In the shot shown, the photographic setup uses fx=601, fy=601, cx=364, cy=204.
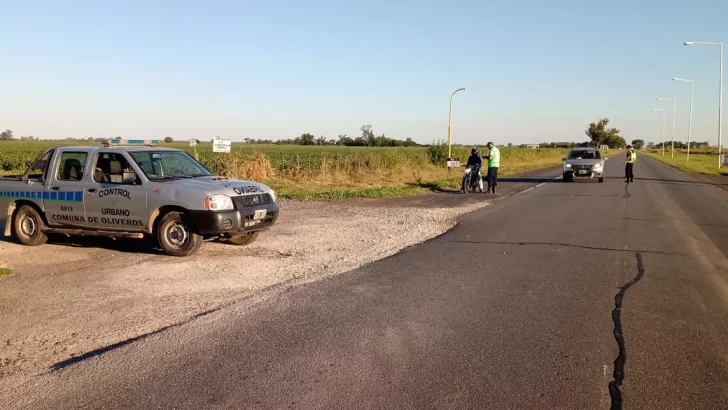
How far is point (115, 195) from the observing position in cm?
917

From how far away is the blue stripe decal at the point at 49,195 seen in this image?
950cm

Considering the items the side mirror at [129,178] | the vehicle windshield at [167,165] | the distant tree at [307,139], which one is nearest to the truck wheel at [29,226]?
the side mirror at [129,178]

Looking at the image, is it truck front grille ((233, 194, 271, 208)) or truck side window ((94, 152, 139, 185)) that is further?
truck side window ((94, 152, 139, 185))

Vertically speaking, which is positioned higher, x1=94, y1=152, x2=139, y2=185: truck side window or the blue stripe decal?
x1=94, y1=152, x2=139, y2=185: truck side window

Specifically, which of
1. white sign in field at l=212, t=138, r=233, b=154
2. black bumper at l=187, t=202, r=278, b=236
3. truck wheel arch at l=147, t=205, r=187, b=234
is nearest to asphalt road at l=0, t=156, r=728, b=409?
black bumper at l=187, t=202, r=278, b=236

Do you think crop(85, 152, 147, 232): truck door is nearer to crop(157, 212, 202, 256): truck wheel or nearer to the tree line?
crop(157, 212, 202, 256): truck wheel

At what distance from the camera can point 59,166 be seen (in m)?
9.81

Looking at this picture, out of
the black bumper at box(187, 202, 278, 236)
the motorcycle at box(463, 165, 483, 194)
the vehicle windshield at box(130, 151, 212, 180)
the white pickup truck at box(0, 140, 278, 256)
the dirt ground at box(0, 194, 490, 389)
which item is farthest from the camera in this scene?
the motorcycle at box(463, 165, 483, 194)

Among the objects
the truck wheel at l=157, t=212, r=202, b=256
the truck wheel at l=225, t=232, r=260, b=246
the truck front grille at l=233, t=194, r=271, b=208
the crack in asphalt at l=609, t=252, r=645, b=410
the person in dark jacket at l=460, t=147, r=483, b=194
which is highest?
the person in dark jacket at l=460, t=147, r=483, b=194

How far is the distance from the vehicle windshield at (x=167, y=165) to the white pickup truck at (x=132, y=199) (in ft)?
0.05

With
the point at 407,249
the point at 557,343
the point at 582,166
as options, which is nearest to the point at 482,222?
the point at 407,249

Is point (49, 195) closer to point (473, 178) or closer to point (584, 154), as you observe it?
point (473, 178)

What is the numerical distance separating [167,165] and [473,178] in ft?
45.8

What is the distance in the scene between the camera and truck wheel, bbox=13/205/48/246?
9914 mm
